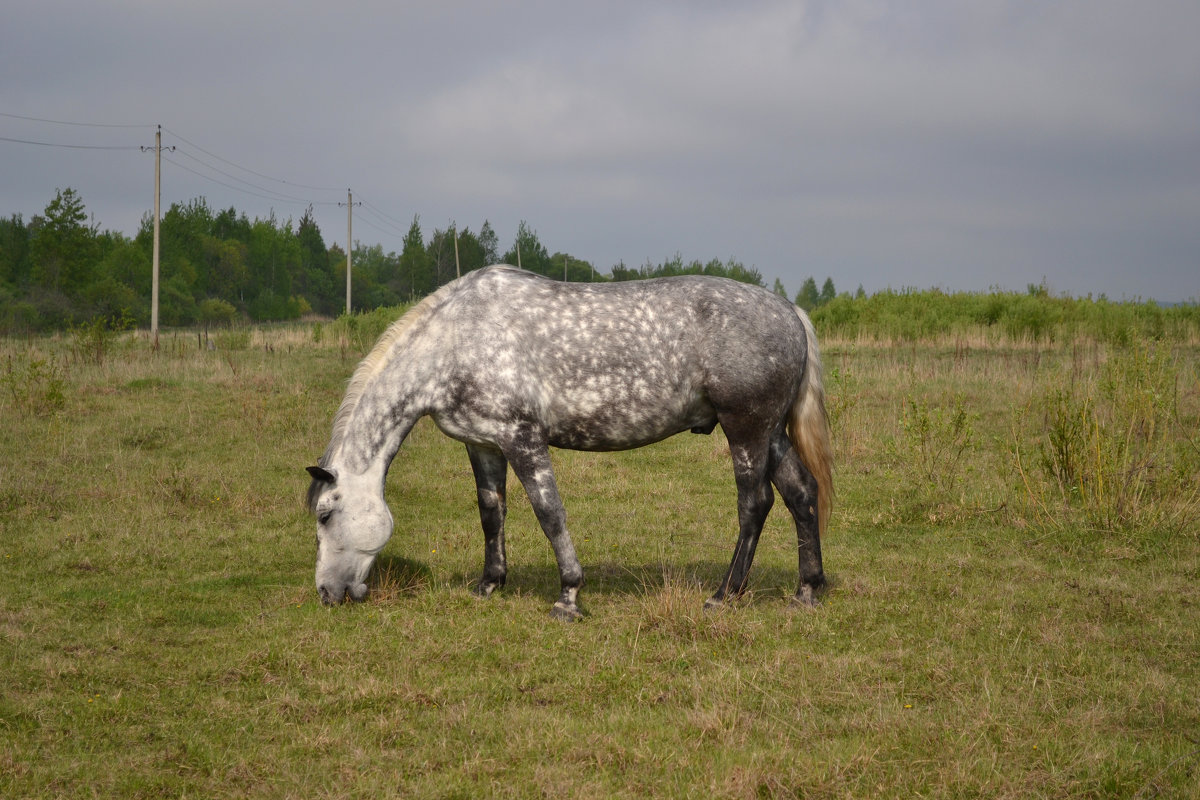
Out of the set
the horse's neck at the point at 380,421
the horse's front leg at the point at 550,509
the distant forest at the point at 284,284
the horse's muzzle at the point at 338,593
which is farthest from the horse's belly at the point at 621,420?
the distant forest at the point at 284,284

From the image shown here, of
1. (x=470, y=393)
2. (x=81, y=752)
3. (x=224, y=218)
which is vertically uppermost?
(x=224, y=218)

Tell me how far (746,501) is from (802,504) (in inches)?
19.1

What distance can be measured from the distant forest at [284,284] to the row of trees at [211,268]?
0.09 meters

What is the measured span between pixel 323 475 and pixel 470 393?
3.76ft

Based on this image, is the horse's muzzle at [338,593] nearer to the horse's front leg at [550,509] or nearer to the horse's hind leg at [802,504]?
the horse's front leg at [550,509]

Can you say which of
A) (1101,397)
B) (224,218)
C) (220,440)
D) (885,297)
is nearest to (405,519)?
(220,440)

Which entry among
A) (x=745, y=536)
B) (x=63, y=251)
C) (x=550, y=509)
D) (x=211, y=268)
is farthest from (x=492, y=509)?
(x=211, y=268)

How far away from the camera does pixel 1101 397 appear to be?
12.9m

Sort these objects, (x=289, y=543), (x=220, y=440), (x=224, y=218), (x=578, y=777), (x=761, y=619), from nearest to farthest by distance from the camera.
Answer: (x=578, y=777), (x=761, y=619), (x=289, y=543), (x=220, y=440), (x=224, y=218)

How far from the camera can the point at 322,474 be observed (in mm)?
6164

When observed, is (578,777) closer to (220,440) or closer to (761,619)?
(761,619)

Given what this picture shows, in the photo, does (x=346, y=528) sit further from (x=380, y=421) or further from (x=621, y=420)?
(x=621, y=420)

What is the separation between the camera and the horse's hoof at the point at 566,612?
6230mm

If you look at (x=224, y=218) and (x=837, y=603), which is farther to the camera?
(x=224, y=218)
